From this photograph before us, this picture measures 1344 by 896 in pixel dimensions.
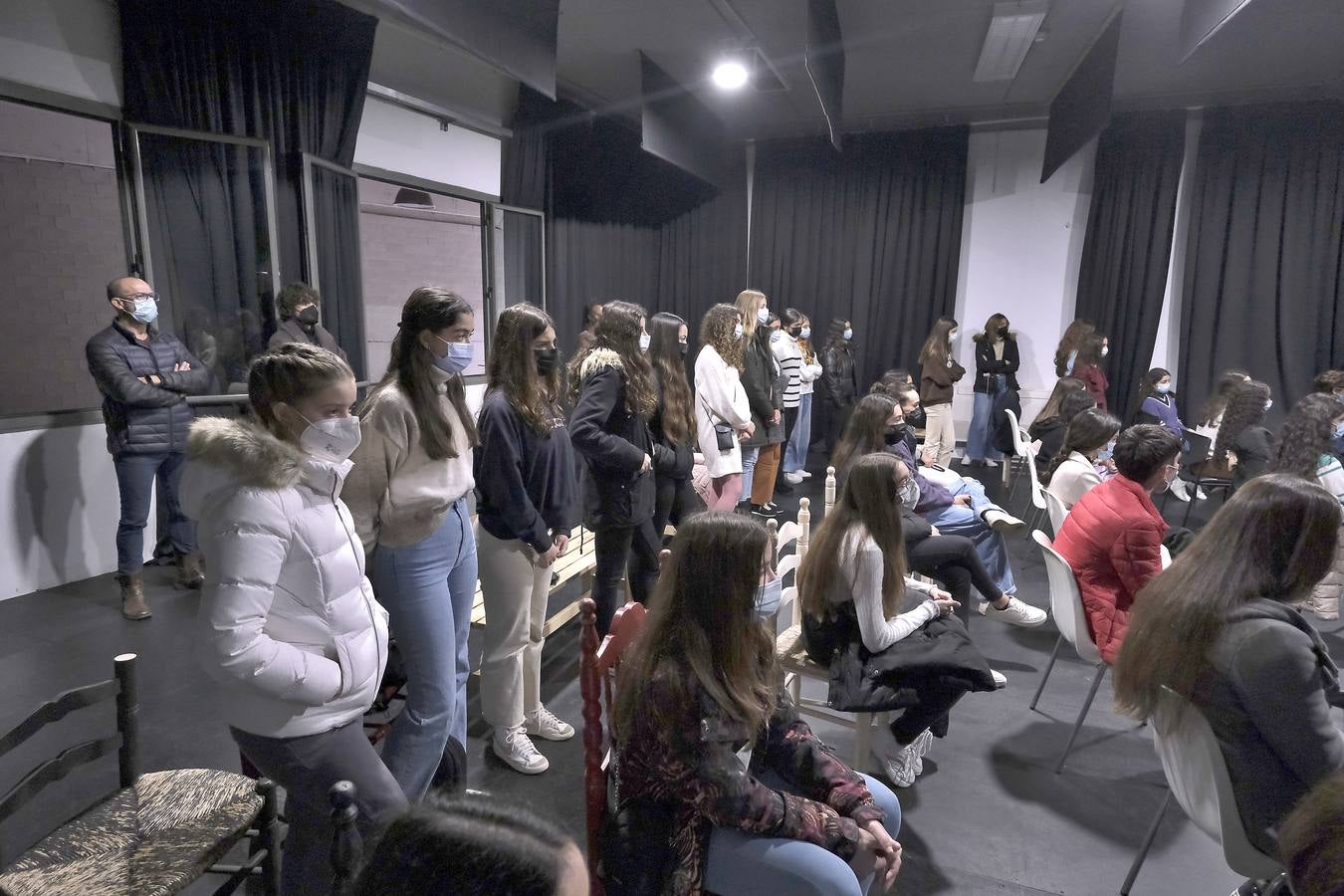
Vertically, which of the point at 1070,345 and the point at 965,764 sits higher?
the point at 1070,345

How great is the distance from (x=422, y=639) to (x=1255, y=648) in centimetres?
171

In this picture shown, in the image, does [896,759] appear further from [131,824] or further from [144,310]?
[144,310]

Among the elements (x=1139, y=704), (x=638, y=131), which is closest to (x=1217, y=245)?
Answer: (x=638, y=131)

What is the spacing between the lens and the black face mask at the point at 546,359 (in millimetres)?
2129

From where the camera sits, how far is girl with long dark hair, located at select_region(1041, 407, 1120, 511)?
10.5 ft

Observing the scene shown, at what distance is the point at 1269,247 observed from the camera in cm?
660

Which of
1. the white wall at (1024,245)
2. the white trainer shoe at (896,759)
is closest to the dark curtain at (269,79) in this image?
the white trainer shoe at (896,759)

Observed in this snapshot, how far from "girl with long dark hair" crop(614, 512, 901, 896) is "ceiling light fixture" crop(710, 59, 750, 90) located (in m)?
4.92

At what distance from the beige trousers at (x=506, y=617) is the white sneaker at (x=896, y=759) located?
110 cm

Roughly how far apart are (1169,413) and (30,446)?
6.42 metres

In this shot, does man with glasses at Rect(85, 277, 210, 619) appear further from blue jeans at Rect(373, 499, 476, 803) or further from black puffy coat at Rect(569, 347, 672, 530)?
blue jeans at Rect(373, 499, 476, 803)

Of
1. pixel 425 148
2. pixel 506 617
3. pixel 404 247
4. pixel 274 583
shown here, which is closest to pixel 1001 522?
pixel 506 617

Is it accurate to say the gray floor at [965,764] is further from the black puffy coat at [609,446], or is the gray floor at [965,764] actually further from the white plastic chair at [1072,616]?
the black puffy coat at [609,446]

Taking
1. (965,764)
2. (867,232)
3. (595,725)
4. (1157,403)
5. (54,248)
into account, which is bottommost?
(965,764)
